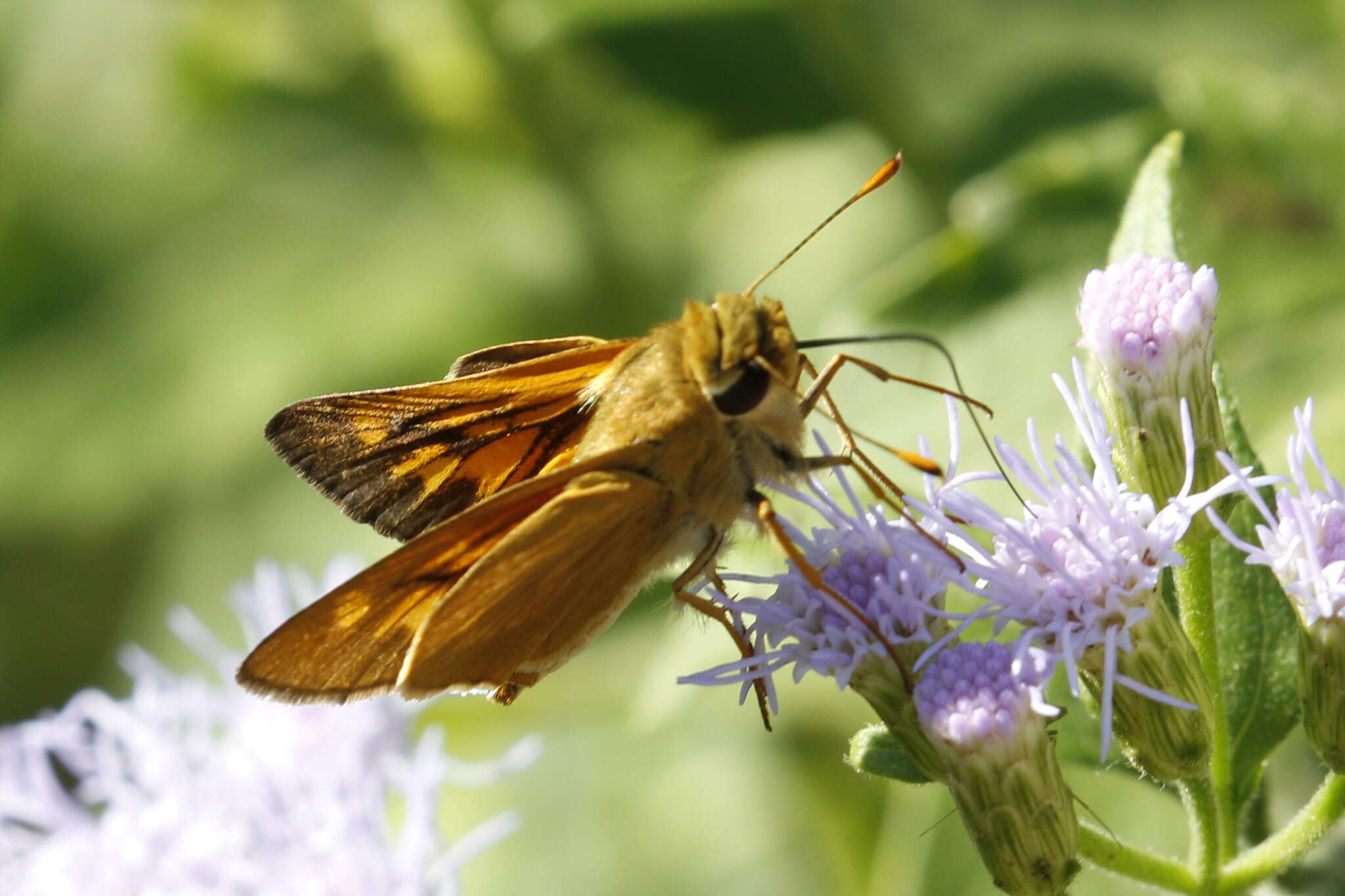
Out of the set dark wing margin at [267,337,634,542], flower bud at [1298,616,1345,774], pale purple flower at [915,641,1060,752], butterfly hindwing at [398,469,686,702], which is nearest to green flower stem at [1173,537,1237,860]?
flower bud at [1298,616,1345,774]

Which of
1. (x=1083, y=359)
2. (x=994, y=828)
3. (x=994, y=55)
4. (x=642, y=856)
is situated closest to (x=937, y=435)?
(x=1083, y=359)

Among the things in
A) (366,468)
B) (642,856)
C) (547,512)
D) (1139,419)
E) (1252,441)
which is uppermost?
(366,468)

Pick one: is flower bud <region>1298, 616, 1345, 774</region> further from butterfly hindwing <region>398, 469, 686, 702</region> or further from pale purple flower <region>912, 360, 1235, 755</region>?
butterfly hindwing <region>398, 469, 686, 702</region>

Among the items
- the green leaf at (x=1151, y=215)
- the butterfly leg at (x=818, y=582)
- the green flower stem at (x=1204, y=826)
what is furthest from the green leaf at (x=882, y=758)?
the green leaf at (x=1151, y=215)

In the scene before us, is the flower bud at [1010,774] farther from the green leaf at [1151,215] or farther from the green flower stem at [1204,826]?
the green leaf at [1151,215]

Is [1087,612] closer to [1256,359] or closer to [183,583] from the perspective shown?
[1256,359]

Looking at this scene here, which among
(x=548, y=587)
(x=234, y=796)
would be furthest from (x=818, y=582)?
(x=234, y=796)

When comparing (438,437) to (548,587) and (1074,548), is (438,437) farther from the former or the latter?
(1074,548)

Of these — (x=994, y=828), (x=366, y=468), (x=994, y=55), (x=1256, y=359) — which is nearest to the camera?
(x=994, y=828)
